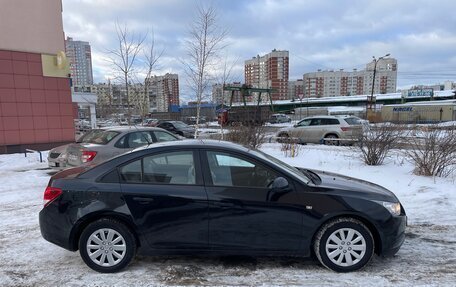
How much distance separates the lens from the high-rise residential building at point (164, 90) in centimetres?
3919

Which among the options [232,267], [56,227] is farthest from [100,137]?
[232,267]

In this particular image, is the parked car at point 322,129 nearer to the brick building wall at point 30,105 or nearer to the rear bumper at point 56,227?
the brick building wall at point 30,105

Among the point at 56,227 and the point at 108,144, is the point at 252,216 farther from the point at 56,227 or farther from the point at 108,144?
the point at 108,144

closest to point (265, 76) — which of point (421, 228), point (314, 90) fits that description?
point (314, 90)

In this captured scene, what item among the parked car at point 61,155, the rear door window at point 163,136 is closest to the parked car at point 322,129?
the rear door window at point 163,136

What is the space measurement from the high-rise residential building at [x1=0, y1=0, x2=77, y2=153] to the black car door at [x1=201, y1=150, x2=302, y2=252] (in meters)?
14.0

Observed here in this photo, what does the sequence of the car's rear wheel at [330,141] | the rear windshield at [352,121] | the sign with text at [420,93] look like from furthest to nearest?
the sign with text at [420,93] → the rear windshield at [352,121] → the car's rear wheel at [330,141]

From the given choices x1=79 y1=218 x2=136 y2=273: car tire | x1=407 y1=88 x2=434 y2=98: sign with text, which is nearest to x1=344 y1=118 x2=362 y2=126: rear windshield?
x1=79 y1=218 x2=136 y2=273: car tire

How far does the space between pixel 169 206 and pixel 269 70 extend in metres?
73.0

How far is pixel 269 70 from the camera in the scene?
242ft

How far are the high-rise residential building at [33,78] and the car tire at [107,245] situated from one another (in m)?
13.2

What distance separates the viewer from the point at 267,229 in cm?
354

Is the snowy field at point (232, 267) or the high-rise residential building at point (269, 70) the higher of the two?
the high-rise residential building at point (269, 70)

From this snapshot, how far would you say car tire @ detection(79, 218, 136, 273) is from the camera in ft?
11.7
